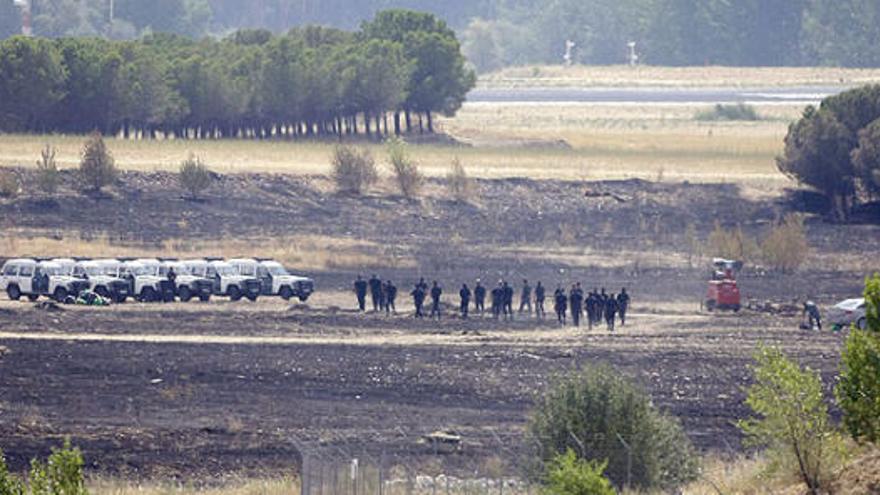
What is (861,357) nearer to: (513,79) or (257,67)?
(257,67)

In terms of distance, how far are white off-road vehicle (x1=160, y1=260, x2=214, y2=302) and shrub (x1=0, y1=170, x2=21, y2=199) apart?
41.5ft

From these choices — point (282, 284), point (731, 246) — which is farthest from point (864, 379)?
point (731, 246)

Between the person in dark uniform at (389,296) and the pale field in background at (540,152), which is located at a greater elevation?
the pale field in background at (540,152)

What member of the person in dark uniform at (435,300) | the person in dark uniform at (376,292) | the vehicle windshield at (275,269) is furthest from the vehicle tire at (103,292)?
the person in dark uniform at (435,300)

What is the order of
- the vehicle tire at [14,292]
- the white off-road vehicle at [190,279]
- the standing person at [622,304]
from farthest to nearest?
1. the white off-road vehicle at [190,279]
2. the vehicle tire at [14,292]
3. the standing person at [622,304]

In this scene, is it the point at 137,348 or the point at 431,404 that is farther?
the point at 137,348

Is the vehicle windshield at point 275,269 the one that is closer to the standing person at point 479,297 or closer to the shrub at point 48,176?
the standing person at point 479,297

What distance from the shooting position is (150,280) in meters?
54.1

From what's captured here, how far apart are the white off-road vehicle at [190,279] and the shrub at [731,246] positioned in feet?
58.4

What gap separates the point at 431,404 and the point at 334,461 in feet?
44.9

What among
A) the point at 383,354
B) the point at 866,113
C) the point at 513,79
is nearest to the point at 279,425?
the point at 383,354

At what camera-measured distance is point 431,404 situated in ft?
120

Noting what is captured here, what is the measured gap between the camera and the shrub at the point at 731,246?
2532 inches

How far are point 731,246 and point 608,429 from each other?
41.0m
